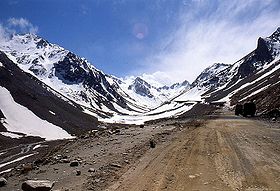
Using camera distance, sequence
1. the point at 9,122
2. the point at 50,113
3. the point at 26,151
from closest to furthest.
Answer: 1. the point at 26,151
2. the point at 9,122
3. the point at 50,113

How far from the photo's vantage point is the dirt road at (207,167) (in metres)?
13.4

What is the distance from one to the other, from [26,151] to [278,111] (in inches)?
3271

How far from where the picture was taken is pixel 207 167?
1598cm

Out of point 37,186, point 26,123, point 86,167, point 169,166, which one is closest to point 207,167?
point 169,166

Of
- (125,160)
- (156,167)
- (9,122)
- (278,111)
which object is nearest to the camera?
(156,167)

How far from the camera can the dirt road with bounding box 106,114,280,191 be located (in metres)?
13.4

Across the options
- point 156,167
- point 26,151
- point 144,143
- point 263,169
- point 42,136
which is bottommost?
point 263,169

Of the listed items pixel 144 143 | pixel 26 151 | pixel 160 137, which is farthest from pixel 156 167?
pixel 26 151

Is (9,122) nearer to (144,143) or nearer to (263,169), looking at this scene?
(144,143)

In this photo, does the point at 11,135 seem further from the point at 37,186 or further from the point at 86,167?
the point at 37,186

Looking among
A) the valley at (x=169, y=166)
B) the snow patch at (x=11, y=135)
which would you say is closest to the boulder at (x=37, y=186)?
the valley at (x=169, y=166)

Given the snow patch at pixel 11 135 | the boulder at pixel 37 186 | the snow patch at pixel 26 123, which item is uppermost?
the snow patch at pixel 26 123

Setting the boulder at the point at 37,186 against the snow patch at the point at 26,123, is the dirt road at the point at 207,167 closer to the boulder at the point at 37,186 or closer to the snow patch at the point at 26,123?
the boulder at the point at 37,186

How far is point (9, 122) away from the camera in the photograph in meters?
161
